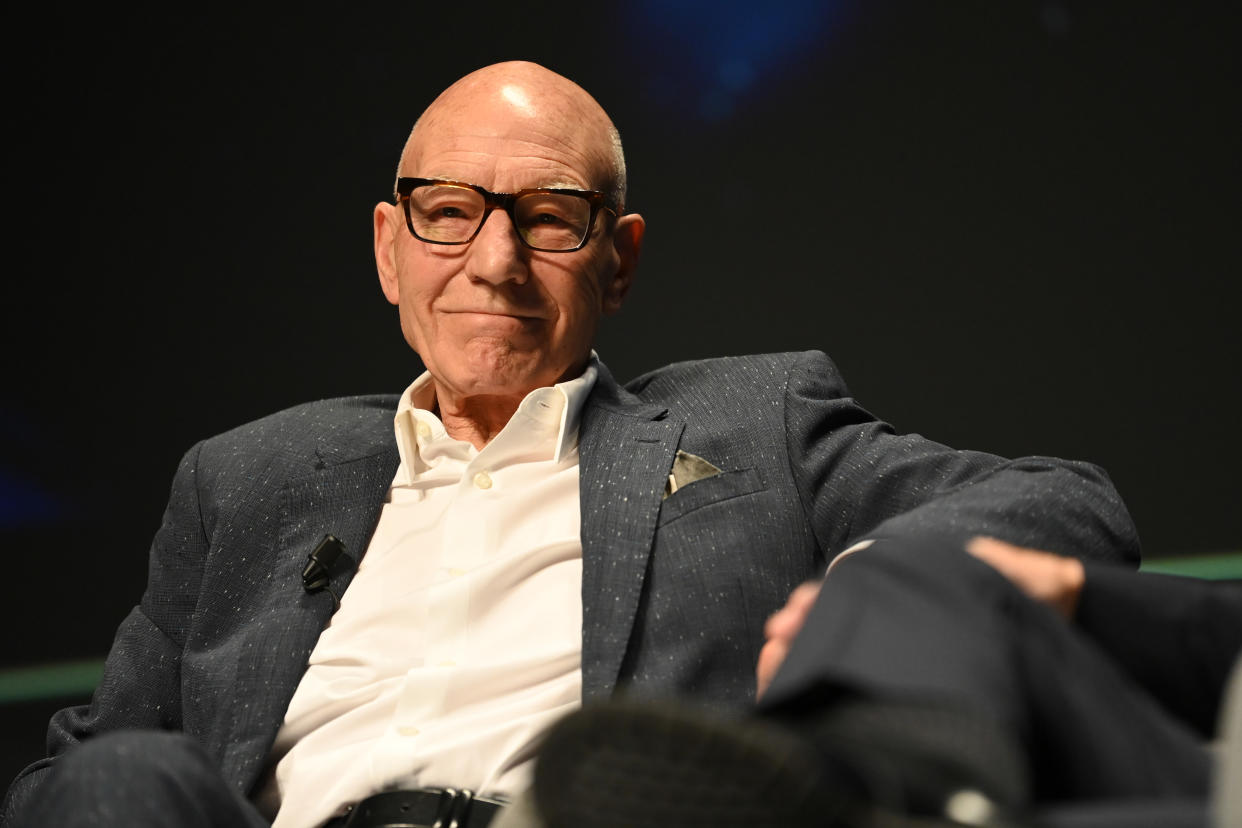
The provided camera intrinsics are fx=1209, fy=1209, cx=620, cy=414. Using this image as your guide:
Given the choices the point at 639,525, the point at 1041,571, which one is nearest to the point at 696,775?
the point at 1041,571

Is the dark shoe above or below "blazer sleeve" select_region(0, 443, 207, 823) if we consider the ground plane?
above

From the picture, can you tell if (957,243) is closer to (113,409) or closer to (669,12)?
(669,12)

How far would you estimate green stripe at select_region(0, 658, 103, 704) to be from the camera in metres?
2.48

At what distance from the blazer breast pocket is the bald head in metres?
0.49

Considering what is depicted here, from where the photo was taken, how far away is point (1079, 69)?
7.89 ft

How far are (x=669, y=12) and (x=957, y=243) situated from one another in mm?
755

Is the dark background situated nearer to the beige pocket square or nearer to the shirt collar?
the shirt collar

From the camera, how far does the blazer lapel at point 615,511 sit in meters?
1.37

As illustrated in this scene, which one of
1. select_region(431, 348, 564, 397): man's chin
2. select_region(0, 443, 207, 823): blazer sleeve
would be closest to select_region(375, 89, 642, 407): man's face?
select_region(431, 348, 564, 397): man's chin

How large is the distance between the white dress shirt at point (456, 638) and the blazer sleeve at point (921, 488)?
12.2 inches

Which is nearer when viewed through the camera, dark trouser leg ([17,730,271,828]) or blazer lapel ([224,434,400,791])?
dark trouser leg ([17,730,271,828])

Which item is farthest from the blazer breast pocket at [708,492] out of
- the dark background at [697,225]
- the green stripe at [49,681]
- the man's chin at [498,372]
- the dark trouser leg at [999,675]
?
the green stripe at [49,681]

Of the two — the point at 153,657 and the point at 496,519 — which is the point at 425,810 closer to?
the point at 496,519

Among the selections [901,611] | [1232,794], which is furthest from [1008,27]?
[1232,794]
